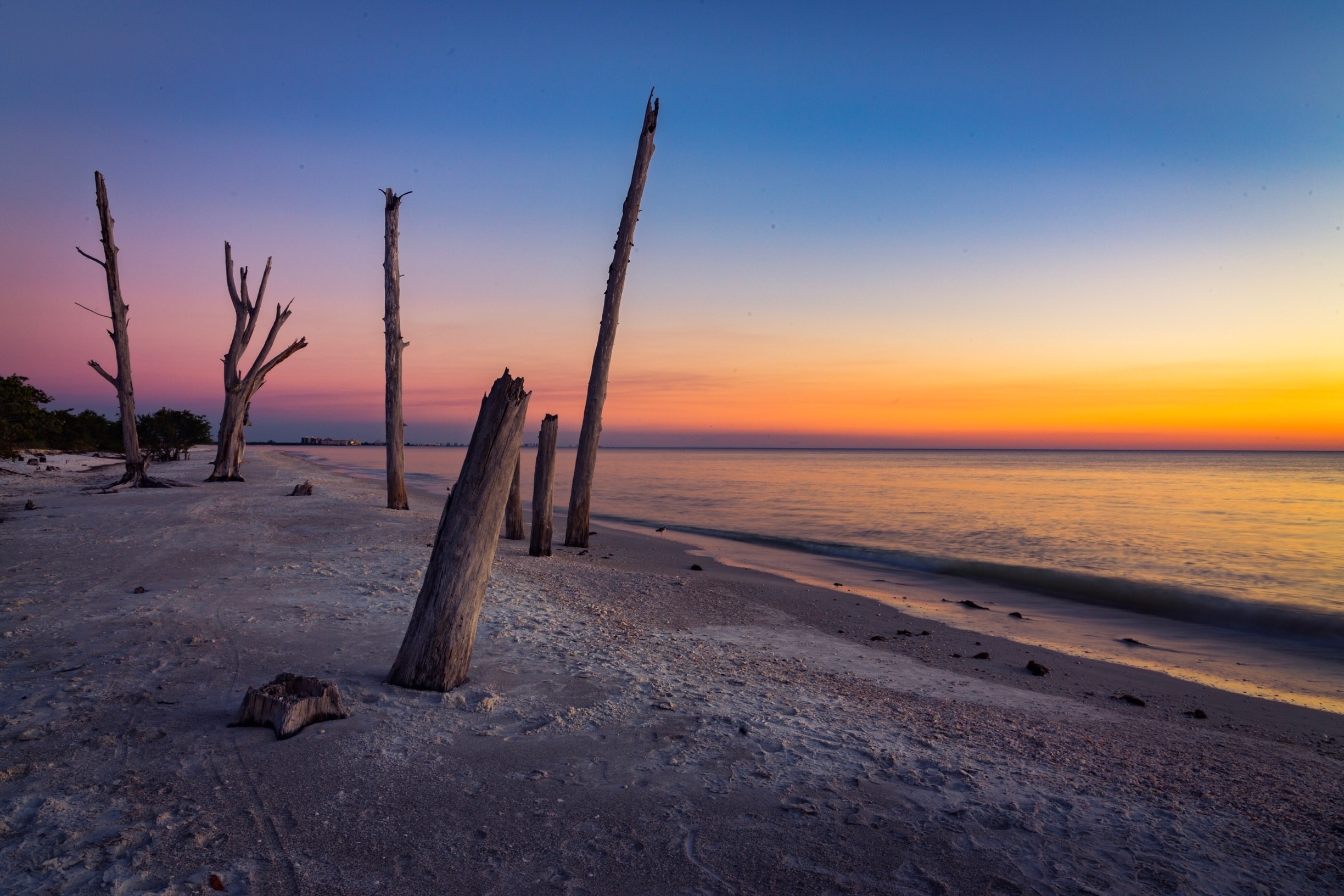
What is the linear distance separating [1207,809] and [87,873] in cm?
460

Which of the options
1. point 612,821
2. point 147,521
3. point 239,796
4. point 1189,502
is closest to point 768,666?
point 612,821

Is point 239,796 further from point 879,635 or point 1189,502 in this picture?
point 1189,502

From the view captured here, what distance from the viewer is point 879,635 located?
287 inches

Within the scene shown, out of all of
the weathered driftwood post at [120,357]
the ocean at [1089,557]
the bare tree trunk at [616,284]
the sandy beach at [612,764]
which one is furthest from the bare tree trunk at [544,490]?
the weathered driftwood post at [120,357]

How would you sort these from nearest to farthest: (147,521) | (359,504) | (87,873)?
(87,873)
(147,521)
(359,504)

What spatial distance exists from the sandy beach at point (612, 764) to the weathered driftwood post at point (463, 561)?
20 cm

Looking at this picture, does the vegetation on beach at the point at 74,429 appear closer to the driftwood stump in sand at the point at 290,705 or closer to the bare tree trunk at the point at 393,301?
the bare tree trunk at the point at 393,301

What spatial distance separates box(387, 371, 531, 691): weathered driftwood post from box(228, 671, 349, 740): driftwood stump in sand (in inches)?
21.8

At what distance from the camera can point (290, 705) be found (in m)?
3.54

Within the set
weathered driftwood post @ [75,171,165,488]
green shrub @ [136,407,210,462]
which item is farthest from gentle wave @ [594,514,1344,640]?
green shrub @ [136,407,210,462]

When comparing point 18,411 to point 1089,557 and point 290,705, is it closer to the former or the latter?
point 290,705

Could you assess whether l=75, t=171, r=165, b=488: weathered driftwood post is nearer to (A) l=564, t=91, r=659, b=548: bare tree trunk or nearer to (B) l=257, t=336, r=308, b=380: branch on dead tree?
(B) l=257, t=336, r=308, b=380: branch on dead tree

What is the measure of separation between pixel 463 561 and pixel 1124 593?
10.9 m

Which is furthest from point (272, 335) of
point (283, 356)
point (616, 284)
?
point (616, 284)
